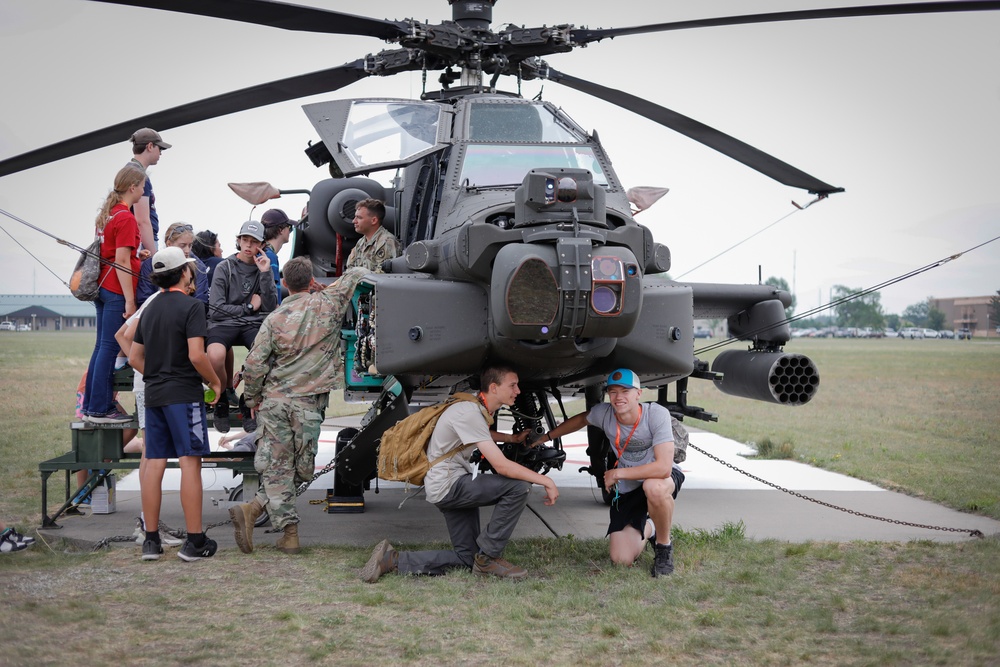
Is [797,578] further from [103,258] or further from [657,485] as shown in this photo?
[103,258]

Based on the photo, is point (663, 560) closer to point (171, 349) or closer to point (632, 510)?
point (632, 510)

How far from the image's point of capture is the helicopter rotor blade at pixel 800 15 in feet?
18.1

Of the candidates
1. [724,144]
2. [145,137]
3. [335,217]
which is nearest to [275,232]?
[335,217]

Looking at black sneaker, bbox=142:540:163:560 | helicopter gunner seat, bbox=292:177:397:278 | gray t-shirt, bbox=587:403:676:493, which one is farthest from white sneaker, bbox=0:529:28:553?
gray t-shirt, bbox=587:403:676:493

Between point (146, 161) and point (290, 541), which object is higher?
point (146, 161)

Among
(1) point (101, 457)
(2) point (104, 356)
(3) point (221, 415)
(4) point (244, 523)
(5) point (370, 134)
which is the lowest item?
(4) point (244, 523)

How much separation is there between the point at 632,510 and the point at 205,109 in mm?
4642

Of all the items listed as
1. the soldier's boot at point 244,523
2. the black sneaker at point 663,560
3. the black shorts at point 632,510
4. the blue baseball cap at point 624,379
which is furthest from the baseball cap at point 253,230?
the black sneaker at point 663,560

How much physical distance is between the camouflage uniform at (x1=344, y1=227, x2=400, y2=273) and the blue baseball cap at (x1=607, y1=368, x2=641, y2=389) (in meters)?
2.15

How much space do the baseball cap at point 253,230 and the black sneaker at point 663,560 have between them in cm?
373

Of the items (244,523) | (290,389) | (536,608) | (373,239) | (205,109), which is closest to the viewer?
(536,608)

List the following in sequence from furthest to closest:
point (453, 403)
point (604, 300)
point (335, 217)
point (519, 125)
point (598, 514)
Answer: point (335, 217)
point (598, 514)
point (519, 125)
point (453, 403)
point (604, 300)

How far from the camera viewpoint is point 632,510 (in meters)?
5.78

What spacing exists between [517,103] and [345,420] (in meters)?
8.65
